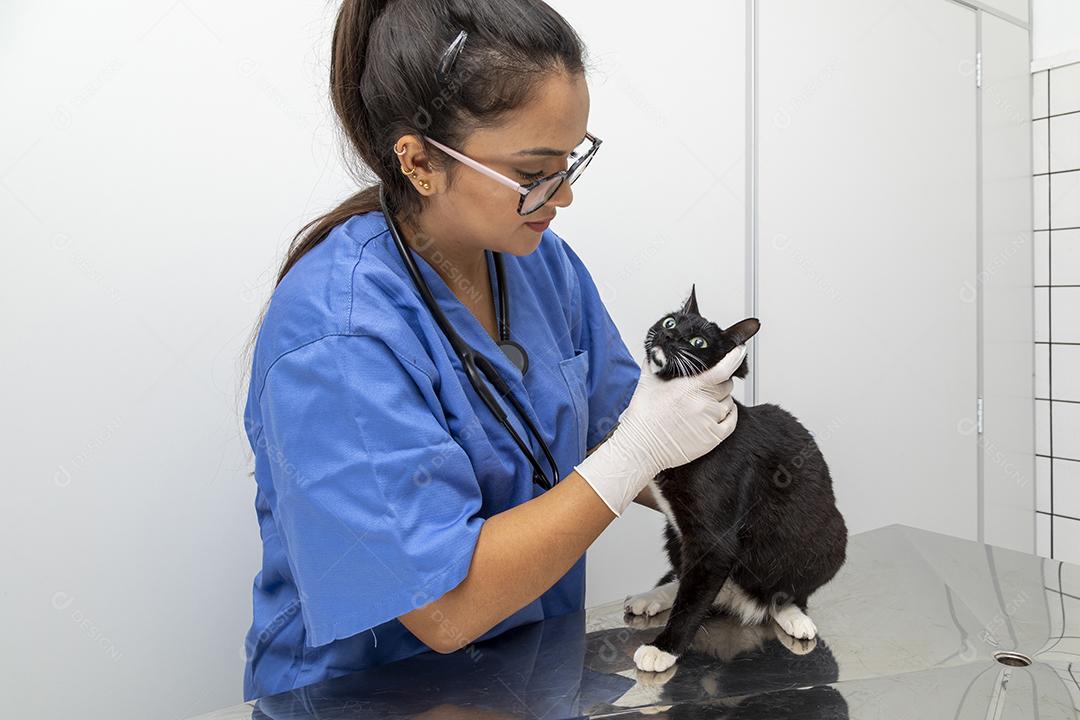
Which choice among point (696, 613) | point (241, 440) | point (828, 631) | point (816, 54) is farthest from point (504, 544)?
point (816, 54)

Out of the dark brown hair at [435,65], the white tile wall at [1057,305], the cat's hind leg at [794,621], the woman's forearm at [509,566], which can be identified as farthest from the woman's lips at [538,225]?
the white tile wall at [1057,305]

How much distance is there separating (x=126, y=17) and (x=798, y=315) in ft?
5.44

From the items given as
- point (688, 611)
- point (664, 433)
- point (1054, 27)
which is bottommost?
point (688, 611)

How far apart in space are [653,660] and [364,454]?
440 mm

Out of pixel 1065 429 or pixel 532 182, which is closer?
pixel 532 182

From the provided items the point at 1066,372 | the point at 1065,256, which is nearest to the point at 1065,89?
the point at 1065,256

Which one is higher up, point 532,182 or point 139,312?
point 532,182

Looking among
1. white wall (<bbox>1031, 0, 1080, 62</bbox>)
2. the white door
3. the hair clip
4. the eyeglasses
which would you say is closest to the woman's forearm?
the eyeglasses

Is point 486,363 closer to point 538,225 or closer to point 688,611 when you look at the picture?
point 538,225

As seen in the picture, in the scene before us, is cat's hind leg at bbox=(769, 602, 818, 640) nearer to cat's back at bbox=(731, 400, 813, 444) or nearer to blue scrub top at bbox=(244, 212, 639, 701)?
cat's back at bbox=(731, 400, 813, 444)

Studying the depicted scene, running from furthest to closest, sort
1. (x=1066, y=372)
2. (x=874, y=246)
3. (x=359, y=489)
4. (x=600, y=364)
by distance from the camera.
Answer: (x=1066, y=372) < (x=874, y=246) < (x=600, y=364) < (x=359, y=489)

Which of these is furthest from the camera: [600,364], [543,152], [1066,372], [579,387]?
[1066,372]

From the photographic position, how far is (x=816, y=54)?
219 centimetres

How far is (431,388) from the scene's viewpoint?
1.02 meters
